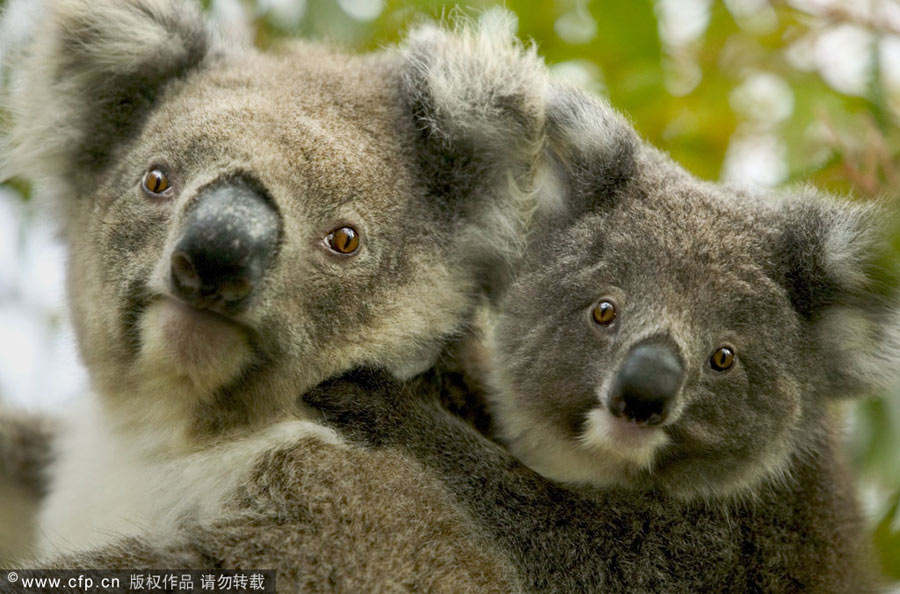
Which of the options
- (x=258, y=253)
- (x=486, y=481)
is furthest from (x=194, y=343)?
(x=486, y=481)

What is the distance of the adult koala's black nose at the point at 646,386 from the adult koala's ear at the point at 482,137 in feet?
2.45

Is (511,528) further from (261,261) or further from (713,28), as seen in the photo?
(713,28)

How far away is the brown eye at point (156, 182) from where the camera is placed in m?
3.39

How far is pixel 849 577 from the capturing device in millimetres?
3699

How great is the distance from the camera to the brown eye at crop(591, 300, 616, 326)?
345 cm

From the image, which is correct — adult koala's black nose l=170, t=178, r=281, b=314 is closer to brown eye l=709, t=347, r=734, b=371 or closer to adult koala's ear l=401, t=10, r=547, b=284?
adult koala's ear l=401, t=10, r=547, b=284

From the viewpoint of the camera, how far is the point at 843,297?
12.0 ft

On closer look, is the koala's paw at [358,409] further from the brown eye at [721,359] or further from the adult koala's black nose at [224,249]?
the brown eye at [721,359]

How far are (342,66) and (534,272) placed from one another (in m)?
1.06

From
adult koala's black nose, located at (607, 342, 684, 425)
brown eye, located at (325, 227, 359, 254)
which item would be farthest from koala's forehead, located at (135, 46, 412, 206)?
adult koala's black nose, located at (607, 342, 684, 425)

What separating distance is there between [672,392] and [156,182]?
1756 millimetres

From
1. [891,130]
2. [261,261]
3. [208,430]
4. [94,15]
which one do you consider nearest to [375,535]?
[208,430]

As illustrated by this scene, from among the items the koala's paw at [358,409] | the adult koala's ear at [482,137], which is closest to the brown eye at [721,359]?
the adult koala's ear at [482,137]

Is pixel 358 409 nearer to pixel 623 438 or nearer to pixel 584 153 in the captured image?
pixel 623 438
